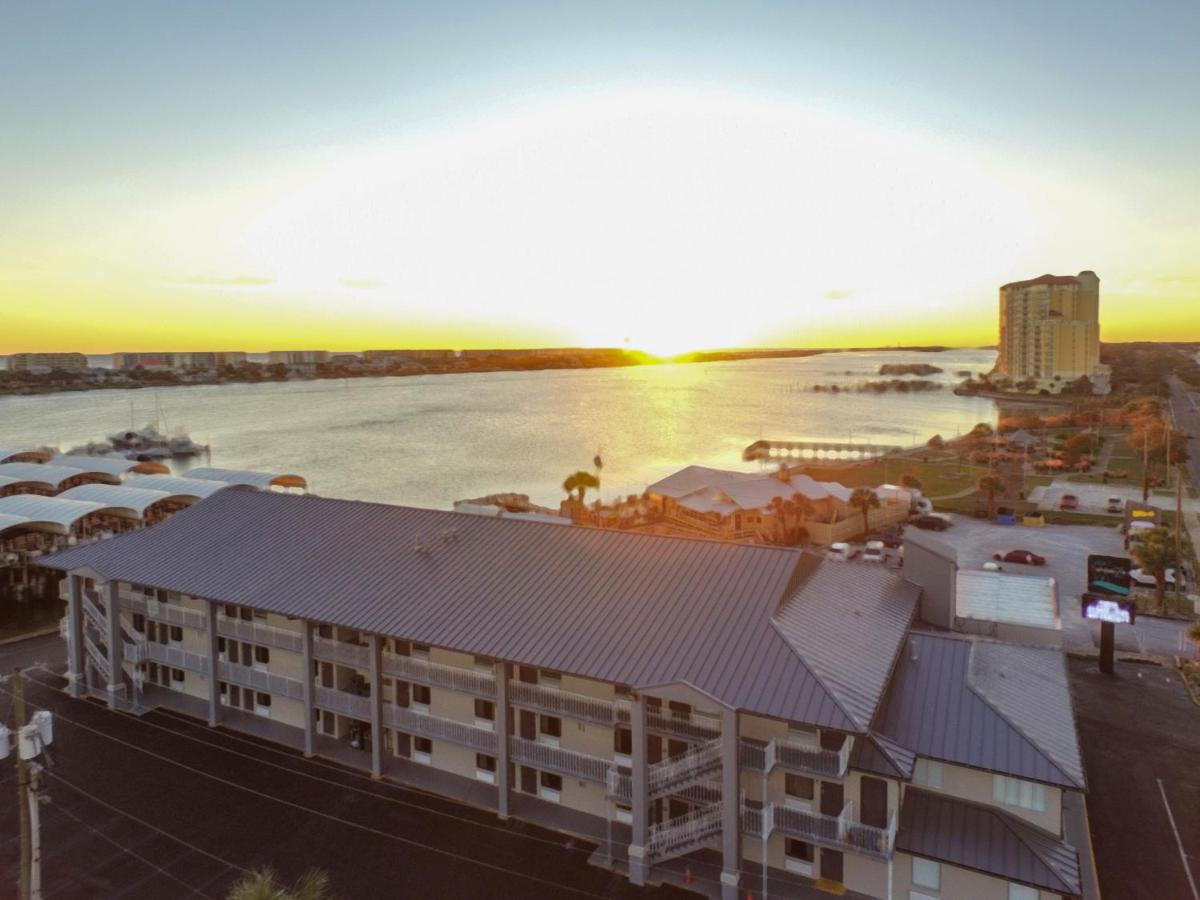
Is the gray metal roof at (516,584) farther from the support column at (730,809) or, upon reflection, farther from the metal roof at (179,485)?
the metal roof at (179,485)

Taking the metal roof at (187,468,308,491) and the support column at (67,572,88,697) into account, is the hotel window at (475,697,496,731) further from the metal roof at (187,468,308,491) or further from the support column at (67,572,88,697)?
the metal roof at (187,468,308,491)

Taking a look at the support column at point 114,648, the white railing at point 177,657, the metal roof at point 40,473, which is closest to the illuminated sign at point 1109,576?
the white railing at point 177,657

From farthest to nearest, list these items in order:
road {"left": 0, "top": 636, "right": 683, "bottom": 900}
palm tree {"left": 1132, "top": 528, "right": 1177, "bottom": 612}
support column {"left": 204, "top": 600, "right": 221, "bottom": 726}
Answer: palm tree {"left": 1132, "top": 528, "right": 1177, "bottom": 612}
support column {"left": 204, "top": 600, "right": 221, "bottom": 726}
road {"left": 0, "top": 636, "right": 683, "bottom": 900}

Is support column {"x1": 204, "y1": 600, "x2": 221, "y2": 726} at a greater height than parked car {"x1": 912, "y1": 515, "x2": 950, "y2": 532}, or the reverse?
support column {"x1": 204, "y1": 600, "x2": 221, "y2": 726}

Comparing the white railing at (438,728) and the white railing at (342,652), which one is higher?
the white railing at (342,652)

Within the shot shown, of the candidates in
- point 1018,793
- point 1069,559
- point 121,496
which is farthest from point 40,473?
point 1069,559

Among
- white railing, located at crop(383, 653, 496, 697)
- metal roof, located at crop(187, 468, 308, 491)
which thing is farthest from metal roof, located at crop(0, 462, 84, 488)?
white railing, located at crop(383, 653, 496, 697)

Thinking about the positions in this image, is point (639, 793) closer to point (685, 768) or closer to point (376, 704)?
point (685, 768)
